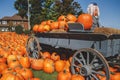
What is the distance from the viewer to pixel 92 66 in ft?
21.4

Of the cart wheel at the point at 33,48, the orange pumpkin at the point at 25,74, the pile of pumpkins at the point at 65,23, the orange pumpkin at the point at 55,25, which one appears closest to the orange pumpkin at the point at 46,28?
the pile of pumpkins at the point at 65,23

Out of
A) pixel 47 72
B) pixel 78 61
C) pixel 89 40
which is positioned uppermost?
pixel 89 40

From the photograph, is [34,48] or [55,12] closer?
[34,48]

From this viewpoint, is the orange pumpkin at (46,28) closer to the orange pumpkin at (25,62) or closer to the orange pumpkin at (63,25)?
the orange pumpkin at (63,25)

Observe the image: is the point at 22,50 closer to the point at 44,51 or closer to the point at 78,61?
the point at 44,51

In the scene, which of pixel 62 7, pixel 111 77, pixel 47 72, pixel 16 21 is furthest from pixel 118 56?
pixel 16 21

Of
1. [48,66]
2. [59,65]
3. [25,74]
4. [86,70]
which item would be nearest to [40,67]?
[48,66]

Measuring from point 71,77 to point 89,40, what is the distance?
102 cm

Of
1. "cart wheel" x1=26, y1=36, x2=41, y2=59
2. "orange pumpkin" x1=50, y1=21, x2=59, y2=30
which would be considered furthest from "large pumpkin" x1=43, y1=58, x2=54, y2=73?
"orange pumpkin" x1=50, y1=21, x2=59, y2=30

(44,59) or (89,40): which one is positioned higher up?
(89,40)

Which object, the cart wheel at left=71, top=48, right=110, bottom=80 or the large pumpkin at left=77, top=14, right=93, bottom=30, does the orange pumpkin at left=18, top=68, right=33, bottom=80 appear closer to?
the cart wheel at left=71, top=48, right=110, bottom=80

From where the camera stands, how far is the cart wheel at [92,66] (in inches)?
242

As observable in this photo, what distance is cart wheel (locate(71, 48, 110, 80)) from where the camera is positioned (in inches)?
242

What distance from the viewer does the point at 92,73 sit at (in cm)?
654
